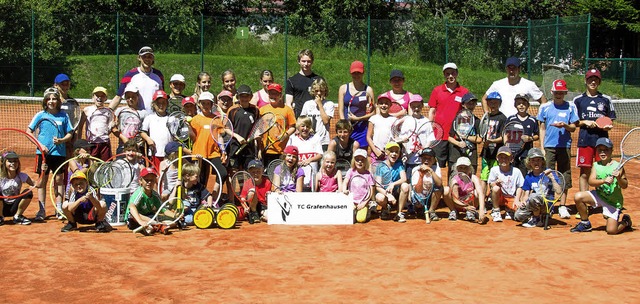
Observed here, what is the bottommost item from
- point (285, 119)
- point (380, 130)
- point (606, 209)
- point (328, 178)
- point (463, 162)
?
point (606, 209)

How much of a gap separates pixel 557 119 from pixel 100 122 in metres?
5.61

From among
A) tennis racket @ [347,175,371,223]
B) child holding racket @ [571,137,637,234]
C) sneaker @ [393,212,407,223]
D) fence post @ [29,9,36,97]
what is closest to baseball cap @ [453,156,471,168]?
sneaker @ [393,212,407,223]

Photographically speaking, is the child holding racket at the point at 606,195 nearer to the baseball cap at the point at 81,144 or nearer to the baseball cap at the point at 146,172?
the baseball cap at the point at 146,172

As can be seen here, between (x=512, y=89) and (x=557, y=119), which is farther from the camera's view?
(x=512, y=89)

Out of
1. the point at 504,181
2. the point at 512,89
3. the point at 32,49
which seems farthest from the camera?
the point at 32,49

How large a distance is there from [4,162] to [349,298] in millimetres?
4963

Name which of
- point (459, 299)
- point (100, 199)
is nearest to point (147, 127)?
point (100, 199)

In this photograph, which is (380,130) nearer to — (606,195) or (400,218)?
(400,218)

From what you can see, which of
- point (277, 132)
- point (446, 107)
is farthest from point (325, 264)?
point (446, 107)

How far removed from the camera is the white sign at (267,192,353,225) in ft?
30.6

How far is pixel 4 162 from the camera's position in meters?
9.18

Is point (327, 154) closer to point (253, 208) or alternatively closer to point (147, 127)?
point (253, 208)

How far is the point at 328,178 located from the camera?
9.68 meters

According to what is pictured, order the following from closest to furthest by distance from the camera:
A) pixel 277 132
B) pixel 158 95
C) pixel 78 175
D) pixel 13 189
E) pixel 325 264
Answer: pixel 325 264, pixel 78 175, pixel 13 189, pixel 158 95, pixel 277 132
